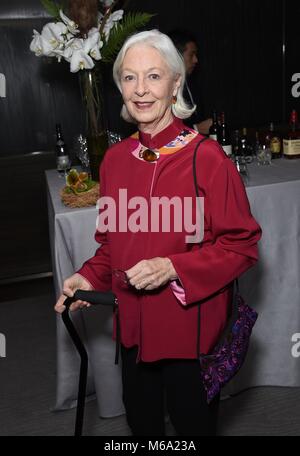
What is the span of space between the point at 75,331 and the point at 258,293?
0.94m

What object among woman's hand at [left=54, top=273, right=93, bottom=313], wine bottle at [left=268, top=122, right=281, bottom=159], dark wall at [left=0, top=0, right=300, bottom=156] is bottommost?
woman's hand at [left=54, top=273, right=93, bottom=313]

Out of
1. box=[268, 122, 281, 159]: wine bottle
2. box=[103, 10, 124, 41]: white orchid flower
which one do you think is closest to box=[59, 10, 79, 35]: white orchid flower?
box=[103, 10, 124, 41]: white orchid flower

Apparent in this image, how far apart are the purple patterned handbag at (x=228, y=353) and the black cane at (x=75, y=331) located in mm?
282

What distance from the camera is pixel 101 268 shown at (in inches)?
51.9

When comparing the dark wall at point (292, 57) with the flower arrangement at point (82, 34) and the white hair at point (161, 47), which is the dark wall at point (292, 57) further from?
the white hair at point (161, 47)

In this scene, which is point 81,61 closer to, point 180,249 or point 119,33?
point 119,33

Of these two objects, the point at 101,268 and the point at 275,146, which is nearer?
the point at 101,268

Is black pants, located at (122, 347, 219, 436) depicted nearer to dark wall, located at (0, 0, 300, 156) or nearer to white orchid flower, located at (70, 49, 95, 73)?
white orchid flower, located at (70, 49, 95, 73)

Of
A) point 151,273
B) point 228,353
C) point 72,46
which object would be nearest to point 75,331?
point 151,273

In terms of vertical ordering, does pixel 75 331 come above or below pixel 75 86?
below

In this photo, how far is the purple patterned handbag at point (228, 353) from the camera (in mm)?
1218

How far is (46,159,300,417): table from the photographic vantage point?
1.72 metres

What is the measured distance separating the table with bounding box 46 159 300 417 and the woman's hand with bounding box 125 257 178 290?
A: 0.67 m
